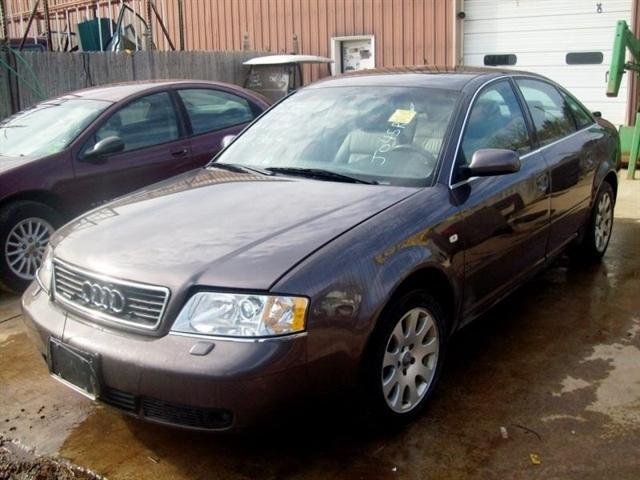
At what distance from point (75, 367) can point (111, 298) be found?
333 millimetres

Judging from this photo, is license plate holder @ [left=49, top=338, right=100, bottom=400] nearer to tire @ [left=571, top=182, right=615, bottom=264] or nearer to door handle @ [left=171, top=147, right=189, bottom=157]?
door handle @ [left=171, top=147, right=189, bottom=157]

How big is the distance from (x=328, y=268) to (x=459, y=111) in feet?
4.82

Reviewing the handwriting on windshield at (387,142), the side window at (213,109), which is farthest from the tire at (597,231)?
the side window at (213,109)

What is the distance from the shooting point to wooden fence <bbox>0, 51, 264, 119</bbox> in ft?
31.0

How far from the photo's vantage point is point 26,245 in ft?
17.3

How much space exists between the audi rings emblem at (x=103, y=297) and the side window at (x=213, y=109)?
3551 mm

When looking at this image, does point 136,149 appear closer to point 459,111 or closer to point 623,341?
point 459,111

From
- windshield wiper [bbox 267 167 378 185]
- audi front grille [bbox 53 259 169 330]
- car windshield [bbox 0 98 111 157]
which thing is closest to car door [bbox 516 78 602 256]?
windshield wiper [bbox 267 167 378 185]

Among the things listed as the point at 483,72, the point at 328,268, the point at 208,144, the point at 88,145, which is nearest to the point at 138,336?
the point at 328,268

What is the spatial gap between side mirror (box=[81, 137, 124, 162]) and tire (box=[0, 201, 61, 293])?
51 cm

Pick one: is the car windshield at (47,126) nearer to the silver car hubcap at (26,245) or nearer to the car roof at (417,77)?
the silver car hubcap at (26,245)

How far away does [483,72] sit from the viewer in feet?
13.8

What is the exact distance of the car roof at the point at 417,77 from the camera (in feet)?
12.9

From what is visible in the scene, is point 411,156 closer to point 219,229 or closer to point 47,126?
point 219,229
